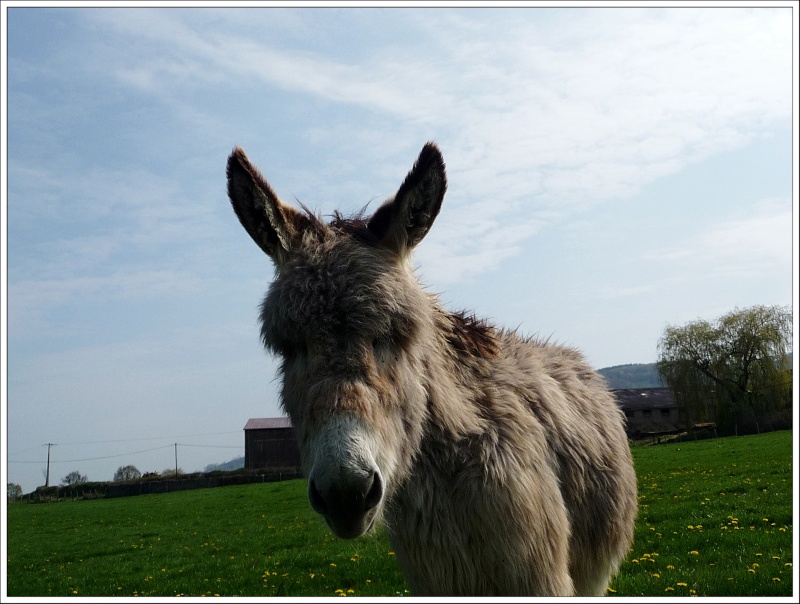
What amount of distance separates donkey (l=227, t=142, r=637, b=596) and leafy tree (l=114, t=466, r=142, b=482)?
4888cm

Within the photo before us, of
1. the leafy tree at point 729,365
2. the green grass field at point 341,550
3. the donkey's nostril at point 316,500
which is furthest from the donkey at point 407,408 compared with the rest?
the leafy tree at point 729,365

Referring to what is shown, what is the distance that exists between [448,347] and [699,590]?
5043 mm

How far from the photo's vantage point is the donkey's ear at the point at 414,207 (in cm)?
363

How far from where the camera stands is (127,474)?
1914 inches

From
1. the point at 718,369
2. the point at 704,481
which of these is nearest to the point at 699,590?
the point at 704,481

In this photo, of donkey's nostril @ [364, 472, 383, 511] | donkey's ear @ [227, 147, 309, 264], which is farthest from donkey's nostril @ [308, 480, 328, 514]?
donkey's ear @ [227, 147, 309, 264]

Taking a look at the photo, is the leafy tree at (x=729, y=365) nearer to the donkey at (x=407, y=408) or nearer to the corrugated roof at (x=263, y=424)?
the corrugated roof at (x=263, y=424)

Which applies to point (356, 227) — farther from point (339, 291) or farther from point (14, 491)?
point (14, 491)

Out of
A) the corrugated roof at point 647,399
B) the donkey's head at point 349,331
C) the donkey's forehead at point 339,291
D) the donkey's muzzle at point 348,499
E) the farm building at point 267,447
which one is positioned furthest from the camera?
the corrugated roof at point 647,399

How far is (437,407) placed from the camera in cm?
365

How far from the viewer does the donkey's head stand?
2887mm

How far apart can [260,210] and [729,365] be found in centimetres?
5038

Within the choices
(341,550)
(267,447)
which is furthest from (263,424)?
(341,550)

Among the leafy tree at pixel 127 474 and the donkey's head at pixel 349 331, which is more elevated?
the donkey's head at pixel 349 331
